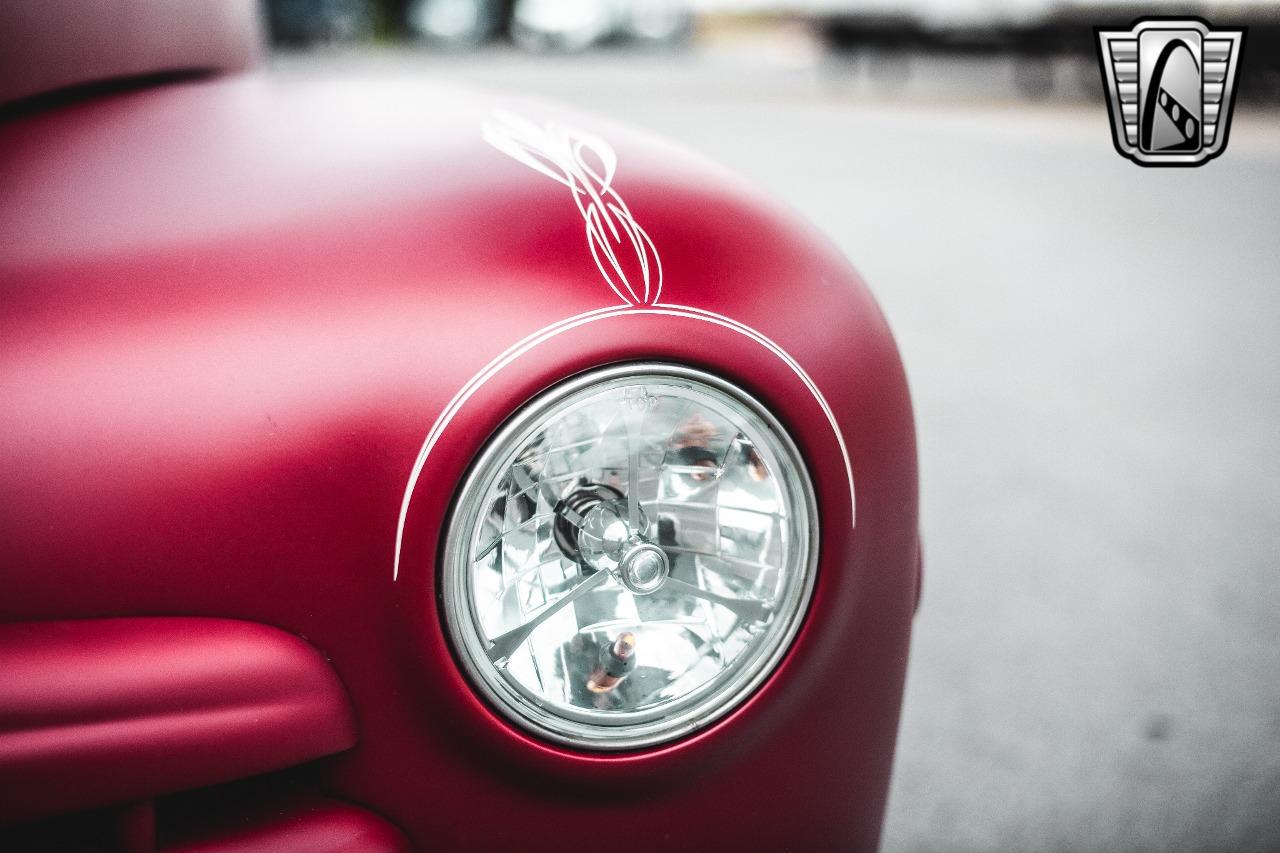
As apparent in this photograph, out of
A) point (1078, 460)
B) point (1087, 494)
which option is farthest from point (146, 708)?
point (1078, 460)


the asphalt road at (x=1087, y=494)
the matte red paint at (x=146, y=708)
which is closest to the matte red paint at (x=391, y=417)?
the matte red paint at (x=146, y=708)

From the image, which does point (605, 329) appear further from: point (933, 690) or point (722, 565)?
point (933, 690)

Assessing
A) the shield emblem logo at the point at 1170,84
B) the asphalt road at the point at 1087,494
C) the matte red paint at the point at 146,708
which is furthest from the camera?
the asphalt road at the point at 1087,494

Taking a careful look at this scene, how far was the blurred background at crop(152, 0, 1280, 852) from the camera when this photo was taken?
192 centimetres

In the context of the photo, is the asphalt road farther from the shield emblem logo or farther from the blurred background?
the shield emblem logo

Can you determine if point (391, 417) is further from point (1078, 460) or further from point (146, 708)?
→ point (1078, 460)

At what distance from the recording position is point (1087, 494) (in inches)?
116

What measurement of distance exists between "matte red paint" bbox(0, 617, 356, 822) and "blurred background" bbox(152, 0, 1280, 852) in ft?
3.97

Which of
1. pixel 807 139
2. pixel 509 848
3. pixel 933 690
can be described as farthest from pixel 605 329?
pixel 807 139

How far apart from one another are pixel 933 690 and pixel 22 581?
177 cm

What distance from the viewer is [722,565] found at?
39.3 inches

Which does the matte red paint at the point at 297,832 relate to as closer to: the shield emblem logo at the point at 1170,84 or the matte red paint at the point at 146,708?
the matte red paint at the point at 146,708

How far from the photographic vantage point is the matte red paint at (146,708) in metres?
0.84

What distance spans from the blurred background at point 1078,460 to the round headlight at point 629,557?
3.19 feet
